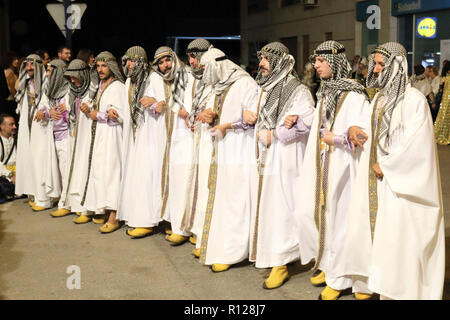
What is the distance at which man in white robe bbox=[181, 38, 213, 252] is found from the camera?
5.20m

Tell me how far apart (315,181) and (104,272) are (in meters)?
1.79

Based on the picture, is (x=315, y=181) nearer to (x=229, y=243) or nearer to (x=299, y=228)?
(x=299, y=228)

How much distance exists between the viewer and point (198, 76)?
537cm

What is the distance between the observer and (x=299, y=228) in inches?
175

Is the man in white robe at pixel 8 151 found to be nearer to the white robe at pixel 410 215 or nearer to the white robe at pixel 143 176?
the white robe at pixel 143 176

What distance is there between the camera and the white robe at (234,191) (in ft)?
15.9

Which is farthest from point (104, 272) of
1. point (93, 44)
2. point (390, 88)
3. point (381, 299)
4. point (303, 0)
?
point (93, 44)

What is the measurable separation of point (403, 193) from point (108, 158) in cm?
344

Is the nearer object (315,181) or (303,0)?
(315,181)

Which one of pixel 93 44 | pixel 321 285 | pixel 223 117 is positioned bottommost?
pixel 321 285

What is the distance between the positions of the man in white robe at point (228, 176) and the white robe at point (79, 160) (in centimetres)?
202

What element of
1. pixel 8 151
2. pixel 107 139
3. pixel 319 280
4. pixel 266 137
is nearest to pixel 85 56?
pixel 8 151

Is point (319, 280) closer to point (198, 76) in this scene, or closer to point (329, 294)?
point (329, 294)

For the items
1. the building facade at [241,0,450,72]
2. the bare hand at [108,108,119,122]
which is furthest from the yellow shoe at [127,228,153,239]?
the building facade at [241,0,450,72]
